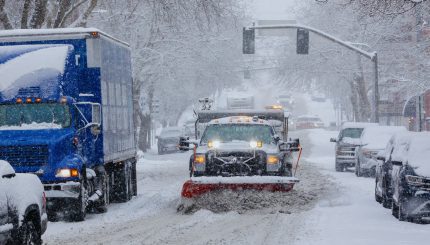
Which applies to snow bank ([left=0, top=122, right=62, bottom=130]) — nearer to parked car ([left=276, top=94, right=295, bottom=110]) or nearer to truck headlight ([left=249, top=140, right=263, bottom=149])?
truck headlight ([left=249, top=140, right=263, bottom=149])

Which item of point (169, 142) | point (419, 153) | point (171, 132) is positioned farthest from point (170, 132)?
point (419, 153)

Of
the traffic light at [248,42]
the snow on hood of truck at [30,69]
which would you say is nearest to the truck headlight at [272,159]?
the snow on hood of truck at [30,69]

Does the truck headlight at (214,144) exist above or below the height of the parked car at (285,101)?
above

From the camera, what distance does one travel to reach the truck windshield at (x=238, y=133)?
67.2 feet

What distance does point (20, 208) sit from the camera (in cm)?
1114

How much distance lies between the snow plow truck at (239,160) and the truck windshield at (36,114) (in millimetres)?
2875

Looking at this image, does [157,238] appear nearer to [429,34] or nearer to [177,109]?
[429,34]

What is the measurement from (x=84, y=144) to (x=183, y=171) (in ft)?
61.1

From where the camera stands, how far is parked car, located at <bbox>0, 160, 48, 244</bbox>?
1071 centimetres

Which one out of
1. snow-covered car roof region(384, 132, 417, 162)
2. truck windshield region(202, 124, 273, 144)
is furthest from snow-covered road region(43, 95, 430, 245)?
truck windshield region(202, 124, 273, 144)

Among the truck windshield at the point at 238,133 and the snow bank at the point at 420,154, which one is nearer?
the snow bank at the point at 420,154

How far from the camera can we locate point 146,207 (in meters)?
20.2

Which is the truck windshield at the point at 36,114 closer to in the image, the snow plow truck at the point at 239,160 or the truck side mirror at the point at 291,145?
the snow plow truck at the point at 239,160

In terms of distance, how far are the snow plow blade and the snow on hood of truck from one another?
3489 mm
